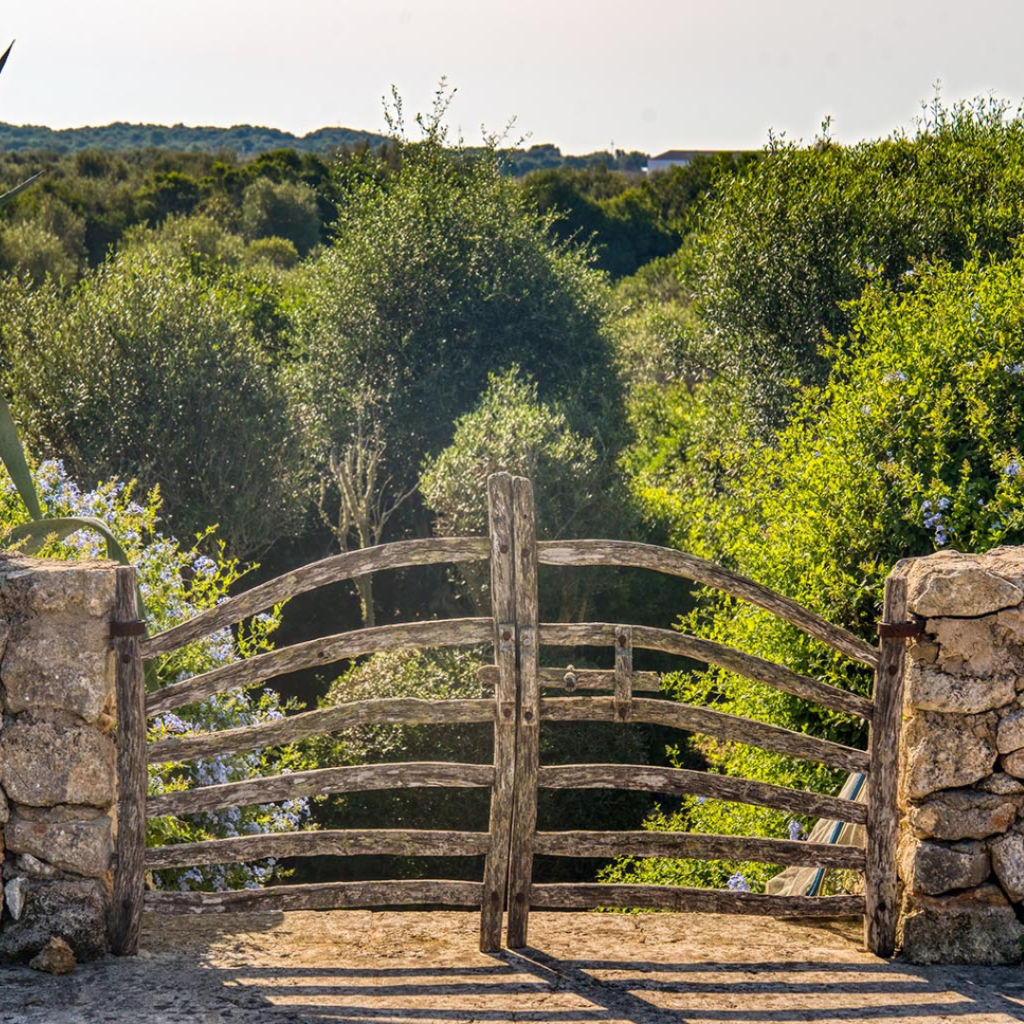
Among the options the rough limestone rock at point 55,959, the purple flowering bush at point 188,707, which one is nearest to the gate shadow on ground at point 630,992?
the rough limestone rock at point 55,959

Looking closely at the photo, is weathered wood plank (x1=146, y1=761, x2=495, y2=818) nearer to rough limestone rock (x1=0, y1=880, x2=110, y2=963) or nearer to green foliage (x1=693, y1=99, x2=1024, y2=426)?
rough limestone rock (x1=0, y1=880, x2=110, y2=963)

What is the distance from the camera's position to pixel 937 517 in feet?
23.9

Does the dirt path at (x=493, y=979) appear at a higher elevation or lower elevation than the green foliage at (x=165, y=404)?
lower

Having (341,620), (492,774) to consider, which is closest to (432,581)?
(341,620)

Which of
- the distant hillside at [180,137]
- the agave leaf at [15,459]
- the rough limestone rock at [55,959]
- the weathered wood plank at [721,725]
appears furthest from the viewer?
A: the distant hillside at [180,137]

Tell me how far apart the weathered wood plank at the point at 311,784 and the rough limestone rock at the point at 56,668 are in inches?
18.5

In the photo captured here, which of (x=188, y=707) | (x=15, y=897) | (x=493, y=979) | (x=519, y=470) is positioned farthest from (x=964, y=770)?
(x=519, y=470)

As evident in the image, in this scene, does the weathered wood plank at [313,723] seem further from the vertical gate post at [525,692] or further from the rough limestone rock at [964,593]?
the rough limestone rock at [964,593]

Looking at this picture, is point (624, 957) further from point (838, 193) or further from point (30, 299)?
point (30, 299)

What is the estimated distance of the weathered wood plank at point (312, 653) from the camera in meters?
4.49

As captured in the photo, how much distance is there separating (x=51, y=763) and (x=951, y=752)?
326 cm

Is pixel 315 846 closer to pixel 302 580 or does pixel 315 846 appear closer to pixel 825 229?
pixel 302 580

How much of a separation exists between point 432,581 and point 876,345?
35.3 ft

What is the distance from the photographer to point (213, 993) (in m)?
4.15
